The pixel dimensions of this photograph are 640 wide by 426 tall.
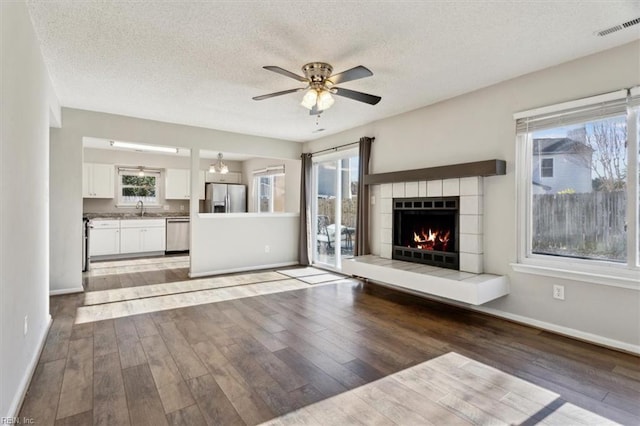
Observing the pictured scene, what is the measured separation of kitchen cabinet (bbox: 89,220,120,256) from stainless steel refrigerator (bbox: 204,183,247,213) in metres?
2.19

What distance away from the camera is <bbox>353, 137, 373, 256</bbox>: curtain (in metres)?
5.22

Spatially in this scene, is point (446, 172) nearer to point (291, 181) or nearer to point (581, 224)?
point (581, 224)

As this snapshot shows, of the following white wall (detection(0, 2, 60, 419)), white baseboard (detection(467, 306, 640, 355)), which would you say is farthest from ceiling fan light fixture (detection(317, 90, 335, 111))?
white baseboard (detection(467, 306, 640, 355))

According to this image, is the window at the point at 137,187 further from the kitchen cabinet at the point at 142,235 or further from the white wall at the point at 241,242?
the white wall at the point at 241,242

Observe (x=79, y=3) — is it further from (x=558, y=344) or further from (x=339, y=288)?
(x=558, y=344)

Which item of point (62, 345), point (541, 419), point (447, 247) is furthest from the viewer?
point (447, 247)

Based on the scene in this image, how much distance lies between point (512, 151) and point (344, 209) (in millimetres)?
3016

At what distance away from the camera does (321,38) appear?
2656 mm

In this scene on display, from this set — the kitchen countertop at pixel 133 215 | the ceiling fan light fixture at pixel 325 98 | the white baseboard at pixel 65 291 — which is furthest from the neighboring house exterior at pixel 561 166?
the kitchen countertop at pixel 133 215

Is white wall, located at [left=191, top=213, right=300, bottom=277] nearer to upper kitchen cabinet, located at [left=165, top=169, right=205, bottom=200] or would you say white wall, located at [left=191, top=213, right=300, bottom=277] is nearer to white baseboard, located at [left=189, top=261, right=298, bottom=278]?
white baseboard, located at [left=189, top=261, right=298, bottom=278]

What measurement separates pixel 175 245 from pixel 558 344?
769 centimetres

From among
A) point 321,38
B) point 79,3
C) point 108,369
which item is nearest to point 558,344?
point 321,38

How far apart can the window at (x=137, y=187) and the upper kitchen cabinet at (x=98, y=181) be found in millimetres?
441

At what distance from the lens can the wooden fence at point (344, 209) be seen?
5797 mm
